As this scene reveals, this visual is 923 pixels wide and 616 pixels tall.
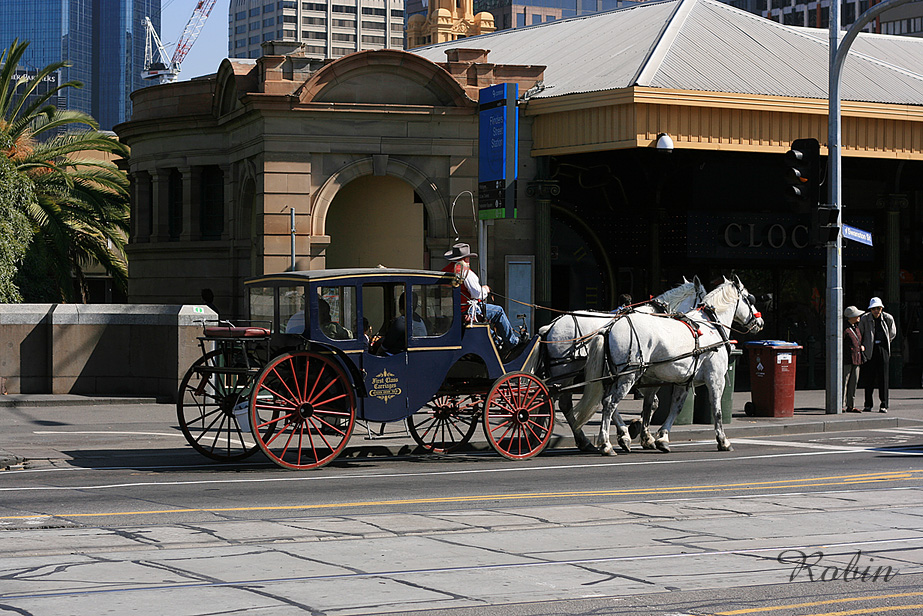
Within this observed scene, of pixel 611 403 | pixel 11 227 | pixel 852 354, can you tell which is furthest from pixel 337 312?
pixel 11 227

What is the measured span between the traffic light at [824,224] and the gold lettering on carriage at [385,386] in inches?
363

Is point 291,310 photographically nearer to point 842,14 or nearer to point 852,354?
point 852,354

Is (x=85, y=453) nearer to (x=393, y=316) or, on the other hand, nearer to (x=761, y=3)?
(x=393, y=316)

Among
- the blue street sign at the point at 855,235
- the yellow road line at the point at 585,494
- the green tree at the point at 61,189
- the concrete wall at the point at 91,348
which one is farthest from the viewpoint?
the green tree at the point at 61,189


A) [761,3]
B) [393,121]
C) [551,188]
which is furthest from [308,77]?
[761,3]

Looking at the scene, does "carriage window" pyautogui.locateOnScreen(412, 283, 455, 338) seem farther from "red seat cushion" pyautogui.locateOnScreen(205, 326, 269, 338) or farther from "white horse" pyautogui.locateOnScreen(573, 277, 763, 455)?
"white horse" pyautogui.locateOnScreen(573, 277, 763, 455)

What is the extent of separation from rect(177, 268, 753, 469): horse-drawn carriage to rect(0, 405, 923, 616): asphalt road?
22.4 inches

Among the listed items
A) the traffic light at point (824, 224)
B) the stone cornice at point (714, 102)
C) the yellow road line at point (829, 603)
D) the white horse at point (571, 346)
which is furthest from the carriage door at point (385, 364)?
the stone cornice at point (714, 102)

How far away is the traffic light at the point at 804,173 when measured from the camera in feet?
60.8

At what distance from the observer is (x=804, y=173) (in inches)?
734

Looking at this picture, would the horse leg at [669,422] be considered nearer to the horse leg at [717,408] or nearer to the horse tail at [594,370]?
the horse leg at [717,408]

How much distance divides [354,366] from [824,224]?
386 inches

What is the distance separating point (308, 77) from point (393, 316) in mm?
12055

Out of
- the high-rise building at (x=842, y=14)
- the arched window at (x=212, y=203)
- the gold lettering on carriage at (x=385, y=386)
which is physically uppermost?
the high-rise building at (x=842, y=14)
